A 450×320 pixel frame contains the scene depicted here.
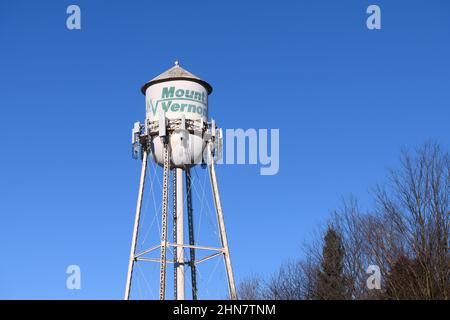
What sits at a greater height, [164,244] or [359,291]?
[164,244]

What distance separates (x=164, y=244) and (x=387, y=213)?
1251 centimetres

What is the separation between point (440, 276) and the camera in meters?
30.3

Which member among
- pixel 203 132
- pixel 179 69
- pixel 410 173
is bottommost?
pixel 410 173

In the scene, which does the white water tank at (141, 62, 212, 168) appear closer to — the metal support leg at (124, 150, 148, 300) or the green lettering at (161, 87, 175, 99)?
the green lettering at (161, 87, 175, 99)

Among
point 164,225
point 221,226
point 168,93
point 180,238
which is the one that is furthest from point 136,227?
point 168,93

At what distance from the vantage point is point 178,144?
41125 mm

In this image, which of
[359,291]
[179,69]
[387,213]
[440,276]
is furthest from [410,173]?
[179,69]

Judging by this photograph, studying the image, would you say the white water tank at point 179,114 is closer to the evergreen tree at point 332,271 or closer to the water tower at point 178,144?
the water tower at point 178,144

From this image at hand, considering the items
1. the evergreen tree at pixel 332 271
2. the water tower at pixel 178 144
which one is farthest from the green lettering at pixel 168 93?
the evergreen tree at pixel 332 271

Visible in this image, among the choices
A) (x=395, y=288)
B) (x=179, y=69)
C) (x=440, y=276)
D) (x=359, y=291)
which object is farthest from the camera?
(x=179, y=69)

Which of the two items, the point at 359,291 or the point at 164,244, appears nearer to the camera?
the point at 359,291

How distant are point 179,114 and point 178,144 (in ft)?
4.96
